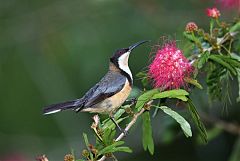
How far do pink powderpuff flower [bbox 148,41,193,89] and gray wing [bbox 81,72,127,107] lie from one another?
406 millimetres

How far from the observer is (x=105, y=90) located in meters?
4.43

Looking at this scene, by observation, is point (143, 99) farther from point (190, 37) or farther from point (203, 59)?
point (190, 37)

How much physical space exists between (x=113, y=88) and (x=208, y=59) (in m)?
0.69

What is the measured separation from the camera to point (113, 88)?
4422 millimetres

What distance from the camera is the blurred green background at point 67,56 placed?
292 inches

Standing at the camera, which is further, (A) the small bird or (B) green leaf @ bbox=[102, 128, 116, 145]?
(A) the small bird

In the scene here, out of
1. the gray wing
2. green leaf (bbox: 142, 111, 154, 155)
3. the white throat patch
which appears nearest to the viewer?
green leaf (bbox: 142, 111, 154, 155)

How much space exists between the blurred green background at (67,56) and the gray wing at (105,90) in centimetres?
255

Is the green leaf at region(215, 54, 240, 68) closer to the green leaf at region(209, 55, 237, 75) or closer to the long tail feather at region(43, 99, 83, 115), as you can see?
the green leaf at region(209, 55, 237, 75)

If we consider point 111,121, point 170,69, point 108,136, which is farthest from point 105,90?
point 108,136

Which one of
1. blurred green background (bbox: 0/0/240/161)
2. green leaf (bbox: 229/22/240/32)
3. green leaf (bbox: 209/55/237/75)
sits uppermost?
green leaf (bbox: 229/22/240/32)

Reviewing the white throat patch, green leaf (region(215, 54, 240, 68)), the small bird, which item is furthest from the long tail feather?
green leaf (region(215, 54, 240, 68))

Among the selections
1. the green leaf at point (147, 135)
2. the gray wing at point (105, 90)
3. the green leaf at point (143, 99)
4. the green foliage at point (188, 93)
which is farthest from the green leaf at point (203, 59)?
the gray wing at point (105, 90)

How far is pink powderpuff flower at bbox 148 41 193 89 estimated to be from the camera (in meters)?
3.93
